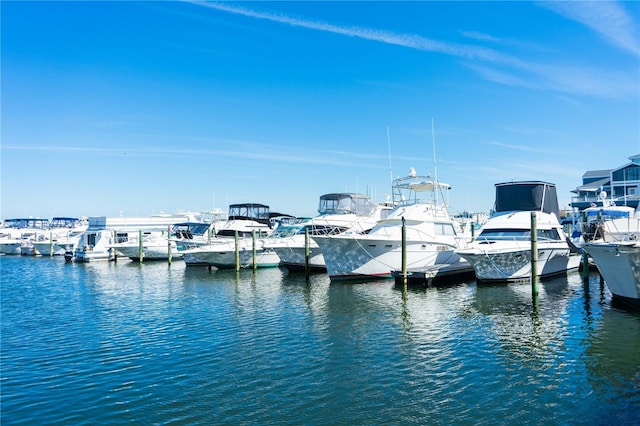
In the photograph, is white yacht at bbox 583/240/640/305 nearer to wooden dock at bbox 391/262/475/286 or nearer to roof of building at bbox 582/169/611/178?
wooden dock at bbox 391/262/475/286

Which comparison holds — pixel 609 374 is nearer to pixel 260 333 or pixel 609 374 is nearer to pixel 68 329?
pixel 260 333

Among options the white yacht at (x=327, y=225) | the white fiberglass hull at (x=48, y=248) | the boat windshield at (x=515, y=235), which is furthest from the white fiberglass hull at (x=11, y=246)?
the boat windshield at (x=515, y=235)

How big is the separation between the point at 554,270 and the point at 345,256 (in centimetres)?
1201

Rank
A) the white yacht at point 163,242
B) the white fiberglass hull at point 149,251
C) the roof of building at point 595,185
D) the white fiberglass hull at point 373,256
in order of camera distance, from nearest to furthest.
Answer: the white fiberglass hull at point 373,256 → the white yacht at point 163,242 → the white fiberglass hull at point 149,251 → the roof of building at point 595,185

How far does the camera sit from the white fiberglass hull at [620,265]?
16.4 m

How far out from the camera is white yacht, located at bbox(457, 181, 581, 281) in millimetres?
23781

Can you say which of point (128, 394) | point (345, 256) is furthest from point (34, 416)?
point (345, 256)

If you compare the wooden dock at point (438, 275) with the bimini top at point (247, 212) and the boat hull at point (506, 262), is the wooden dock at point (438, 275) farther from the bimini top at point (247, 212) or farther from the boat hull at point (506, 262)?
the bimini top at point (247, 212)

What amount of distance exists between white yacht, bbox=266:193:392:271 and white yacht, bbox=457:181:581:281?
6.98 m

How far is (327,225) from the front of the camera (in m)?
33.4

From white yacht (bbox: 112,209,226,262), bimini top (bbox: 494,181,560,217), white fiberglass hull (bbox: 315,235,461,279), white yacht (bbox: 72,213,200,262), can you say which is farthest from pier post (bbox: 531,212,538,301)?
white yacht (bbox: 72,213,200,262)

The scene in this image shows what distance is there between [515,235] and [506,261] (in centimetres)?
243

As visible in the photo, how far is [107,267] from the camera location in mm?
40875

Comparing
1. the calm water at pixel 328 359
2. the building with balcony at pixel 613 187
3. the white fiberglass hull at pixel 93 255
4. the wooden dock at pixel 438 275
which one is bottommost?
the calm water at pixel 328 359
